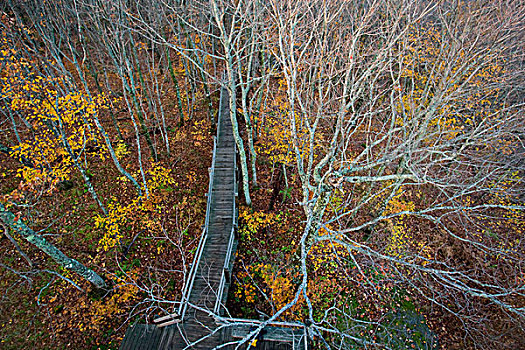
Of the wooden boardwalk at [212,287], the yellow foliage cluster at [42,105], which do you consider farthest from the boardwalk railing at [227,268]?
the yellow foliage cluster at [42,105]

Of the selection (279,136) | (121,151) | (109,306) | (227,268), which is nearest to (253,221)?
(227,268)

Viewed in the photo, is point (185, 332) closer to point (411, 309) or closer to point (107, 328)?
point (107, 328)

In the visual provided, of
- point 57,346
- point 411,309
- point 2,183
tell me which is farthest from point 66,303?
point 411,309

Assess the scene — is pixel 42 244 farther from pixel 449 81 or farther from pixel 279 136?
pixel 449 81

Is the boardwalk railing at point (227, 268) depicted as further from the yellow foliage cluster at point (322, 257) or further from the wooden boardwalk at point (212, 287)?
the yellow foliage cluster at point (322, 257)

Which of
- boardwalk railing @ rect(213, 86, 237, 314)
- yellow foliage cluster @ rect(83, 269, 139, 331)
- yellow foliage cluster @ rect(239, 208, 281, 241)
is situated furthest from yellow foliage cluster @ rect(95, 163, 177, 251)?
yellow foliage cluster @ rect(239, 208, 281, 241)

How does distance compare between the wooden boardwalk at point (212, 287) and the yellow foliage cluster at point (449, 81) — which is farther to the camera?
the wooden boardwalk at point (212, 287)

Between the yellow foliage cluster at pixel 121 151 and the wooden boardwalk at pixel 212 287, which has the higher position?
the yellow foliage cluster at pixel 121 151
